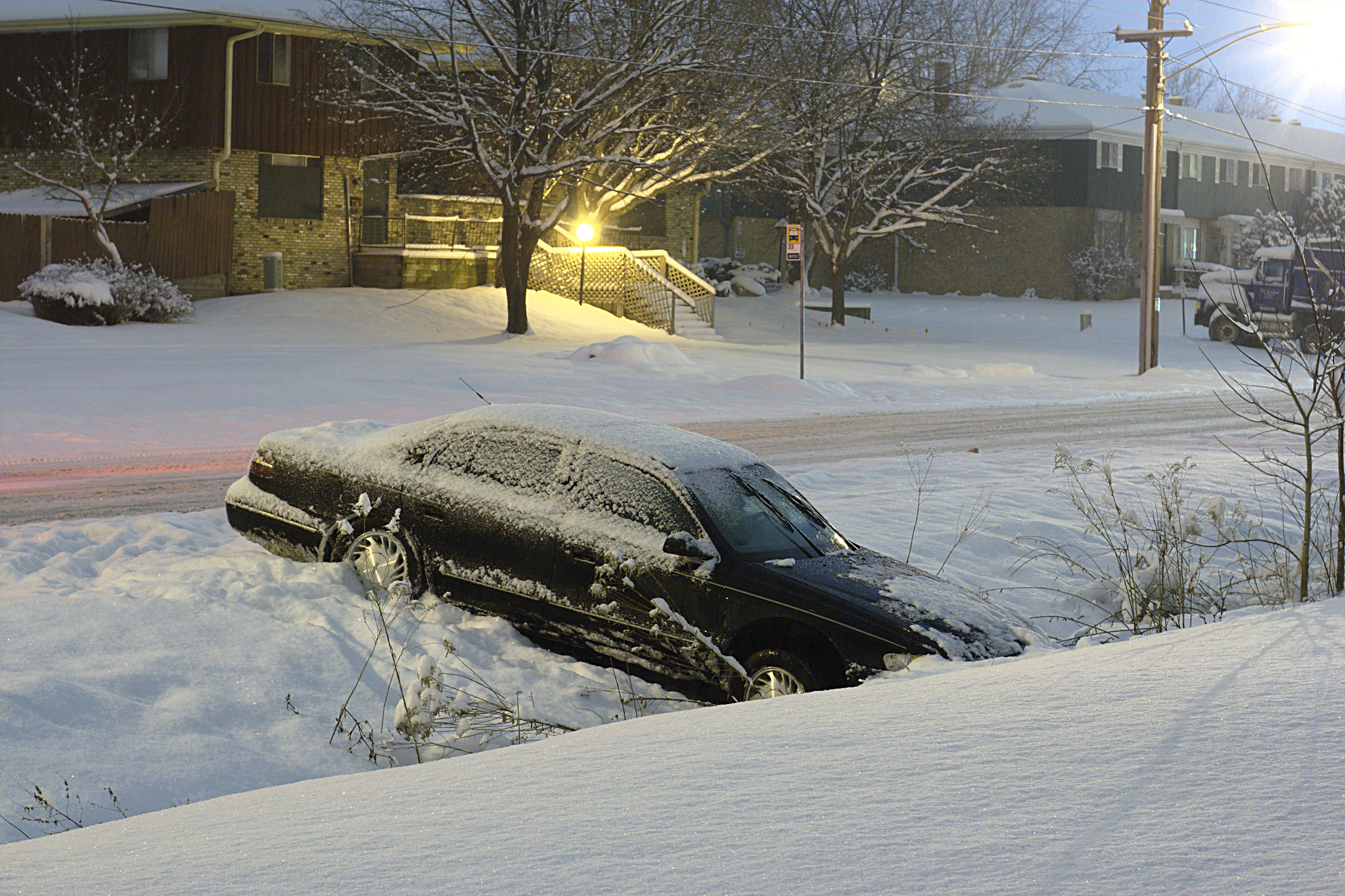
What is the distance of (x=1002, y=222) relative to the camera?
2066 inches

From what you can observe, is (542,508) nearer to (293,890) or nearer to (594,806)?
(594,806)

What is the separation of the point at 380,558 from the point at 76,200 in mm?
28338

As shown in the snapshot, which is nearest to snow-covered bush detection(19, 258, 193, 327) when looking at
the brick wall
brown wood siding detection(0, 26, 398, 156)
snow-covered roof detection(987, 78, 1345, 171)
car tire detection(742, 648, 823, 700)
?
brown wood siding detection(0, 26, 398, 156)

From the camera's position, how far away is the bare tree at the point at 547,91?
86.9 feet

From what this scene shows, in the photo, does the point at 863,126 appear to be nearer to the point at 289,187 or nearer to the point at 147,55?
the point at 289,187

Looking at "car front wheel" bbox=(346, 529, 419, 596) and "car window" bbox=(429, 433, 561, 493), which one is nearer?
"car window" bbox=(429, 433, 561, 493)

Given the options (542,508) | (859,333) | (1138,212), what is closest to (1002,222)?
(1138,212)

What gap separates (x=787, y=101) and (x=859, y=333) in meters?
8.61

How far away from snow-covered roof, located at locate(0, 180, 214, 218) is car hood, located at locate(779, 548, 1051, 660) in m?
27.4

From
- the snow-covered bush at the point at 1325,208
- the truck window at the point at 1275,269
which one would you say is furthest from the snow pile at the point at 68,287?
the snow-covered bush at the point at 1325,208

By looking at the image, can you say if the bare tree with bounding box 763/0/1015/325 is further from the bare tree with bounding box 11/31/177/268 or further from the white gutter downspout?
the bare tree with bounding box 11/31/177/268

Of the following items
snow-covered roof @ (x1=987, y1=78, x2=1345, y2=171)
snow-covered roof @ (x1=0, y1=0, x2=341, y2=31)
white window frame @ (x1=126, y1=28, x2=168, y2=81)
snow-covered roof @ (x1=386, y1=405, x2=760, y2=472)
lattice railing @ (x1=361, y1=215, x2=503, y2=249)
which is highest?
snow-covered roof @ (x1=987, y1=78, x2=1345, y2=171)

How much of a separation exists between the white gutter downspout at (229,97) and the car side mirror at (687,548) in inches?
1098

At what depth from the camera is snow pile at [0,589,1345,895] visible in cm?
273
